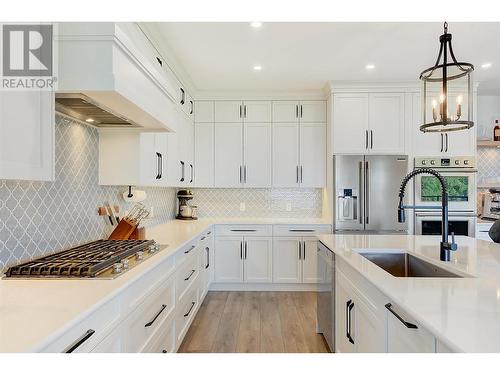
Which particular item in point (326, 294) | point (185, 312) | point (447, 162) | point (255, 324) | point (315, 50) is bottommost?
point (255, 324)

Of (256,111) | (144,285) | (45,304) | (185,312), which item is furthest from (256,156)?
(45,304)

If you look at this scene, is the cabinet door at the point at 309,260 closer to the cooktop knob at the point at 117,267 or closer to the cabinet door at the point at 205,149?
the cabinet door at the point at 205,149

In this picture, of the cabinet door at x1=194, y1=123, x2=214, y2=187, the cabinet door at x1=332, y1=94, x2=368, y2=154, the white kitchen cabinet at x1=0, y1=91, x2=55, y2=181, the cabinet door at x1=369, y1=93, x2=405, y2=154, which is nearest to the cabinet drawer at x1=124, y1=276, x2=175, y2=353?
the white kitchen cabinet at x1=0, y1=91, x2=55, y2=181

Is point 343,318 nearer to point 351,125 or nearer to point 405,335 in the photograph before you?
point 405,335

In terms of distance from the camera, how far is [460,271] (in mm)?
1597

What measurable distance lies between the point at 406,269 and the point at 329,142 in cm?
239

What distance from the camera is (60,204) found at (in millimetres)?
2053

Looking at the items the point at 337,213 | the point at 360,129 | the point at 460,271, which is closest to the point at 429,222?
the point at 337,213

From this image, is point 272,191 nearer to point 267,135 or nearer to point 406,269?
point 267,135

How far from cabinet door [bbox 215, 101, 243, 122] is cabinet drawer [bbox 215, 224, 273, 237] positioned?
1.47 metres

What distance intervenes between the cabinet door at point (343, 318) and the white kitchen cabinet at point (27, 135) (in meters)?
1.72

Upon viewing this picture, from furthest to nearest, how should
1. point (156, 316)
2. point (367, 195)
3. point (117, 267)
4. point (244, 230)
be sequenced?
point (244, 230) < point (367, 195) < point (156, 316) < point (117, 267)

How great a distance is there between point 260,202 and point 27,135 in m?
3.75

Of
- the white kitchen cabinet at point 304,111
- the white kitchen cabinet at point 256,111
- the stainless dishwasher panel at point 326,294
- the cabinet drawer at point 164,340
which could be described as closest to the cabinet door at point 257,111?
the white kitchen cabinet at point 256,111
